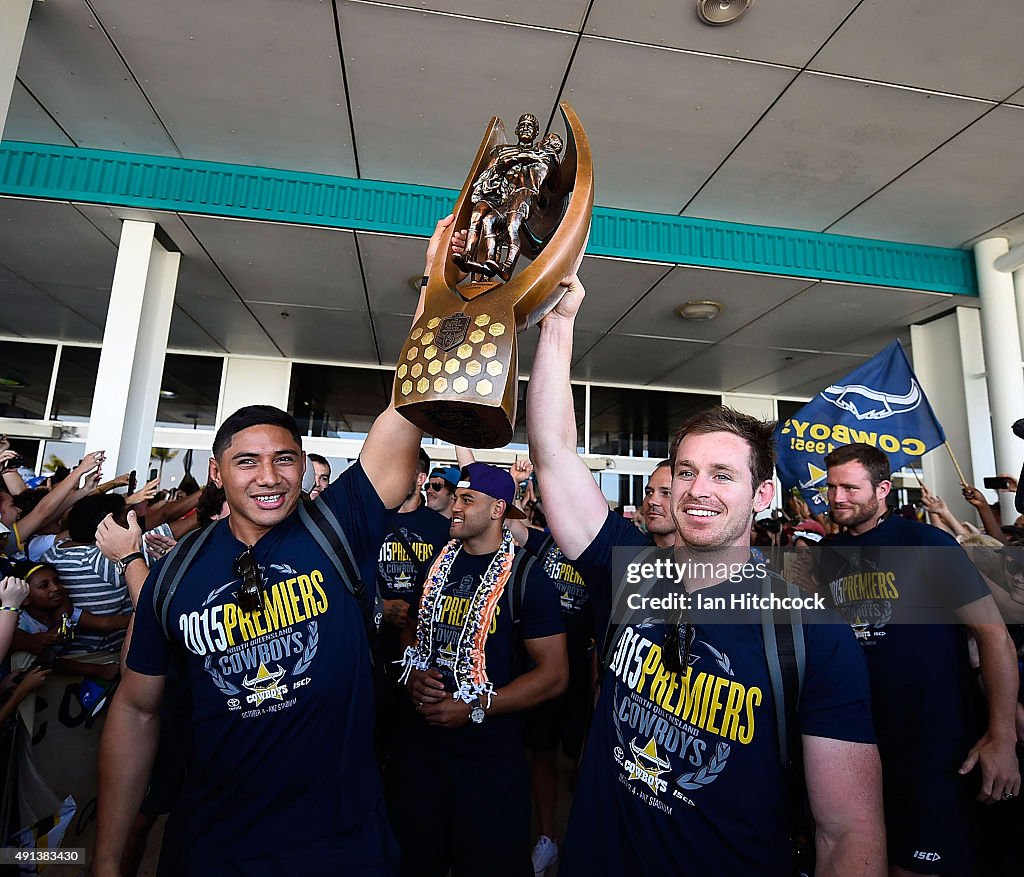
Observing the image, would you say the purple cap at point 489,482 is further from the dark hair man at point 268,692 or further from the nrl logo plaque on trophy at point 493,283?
the nrl logo plaque on trophy at point 493,283

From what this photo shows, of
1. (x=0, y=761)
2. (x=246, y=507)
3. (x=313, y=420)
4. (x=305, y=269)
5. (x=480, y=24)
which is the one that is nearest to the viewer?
(x=246, y=507)

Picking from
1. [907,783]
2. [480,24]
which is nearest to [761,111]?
[480,24]

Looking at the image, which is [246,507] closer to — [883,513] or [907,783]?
[907,783]

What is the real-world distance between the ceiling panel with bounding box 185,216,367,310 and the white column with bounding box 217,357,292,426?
1716mm

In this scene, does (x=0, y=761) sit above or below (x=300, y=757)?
below

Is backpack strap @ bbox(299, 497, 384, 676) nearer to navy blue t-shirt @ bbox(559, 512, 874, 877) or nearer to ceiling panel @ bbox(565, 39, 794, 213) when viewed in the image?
navy blue t-shirt @ bbox(559, 512, 874, 877)

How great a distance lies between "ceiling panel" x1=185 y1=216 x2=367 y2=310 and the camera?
402cm

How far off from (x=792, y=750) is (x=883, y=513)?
147cm

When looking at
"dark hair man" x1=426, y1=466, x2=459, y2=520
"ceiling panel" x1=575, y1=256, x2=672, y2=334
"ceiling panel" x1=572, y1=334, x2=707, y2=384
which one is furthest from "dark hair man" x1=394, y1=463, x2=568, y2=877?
"ceiling panel" x1=572, y1=334, x2=707, y2=384

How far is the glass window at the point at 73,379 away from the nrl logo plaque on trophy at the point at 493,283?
711 cm

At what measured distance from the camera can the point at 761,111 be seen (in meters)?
3.14

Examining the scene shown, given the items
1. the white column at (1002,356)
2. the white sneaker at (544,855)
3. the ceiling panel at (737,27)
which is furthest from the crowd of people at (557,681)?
the white column at (1002,356)

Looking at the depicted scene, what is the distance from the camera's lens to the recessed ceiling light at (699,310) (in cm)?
489

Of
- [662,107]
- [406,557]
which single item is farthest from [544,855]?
[662,107]
